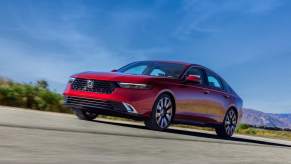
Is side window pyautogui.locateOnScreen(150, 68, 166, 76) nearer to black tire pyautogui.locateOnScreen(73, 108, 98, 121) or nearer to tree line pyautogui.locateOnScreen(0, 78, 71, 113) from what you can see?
black tire pyautogui.locateOnScreen(73, 108, 98, 121)

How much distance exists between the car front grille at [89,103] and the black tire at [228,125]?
11.4 ft

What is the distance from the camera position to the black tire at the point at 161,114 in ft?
36.0

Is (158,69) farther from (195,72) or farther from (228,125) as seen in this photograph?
(228,125)

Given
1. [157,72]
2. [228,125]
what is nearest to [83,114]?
[157,72]

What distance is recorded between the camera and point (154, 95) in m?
10.9

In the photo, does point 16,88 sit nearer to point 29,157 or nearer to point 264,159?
point 264,159

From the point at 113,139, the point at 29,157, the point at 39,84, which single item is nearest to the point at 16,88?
the point at 39,84

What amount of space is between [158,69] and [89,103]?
1808 millimetres

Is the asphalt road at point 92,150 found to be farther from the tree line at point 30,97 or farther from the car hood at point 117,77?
the tree line at point 30,97

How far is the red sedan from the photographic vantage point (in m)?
10.8

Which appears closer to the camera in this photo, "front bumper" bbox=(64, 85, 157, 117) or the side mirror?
"front bumper" bbox=(64, 85, 157, 117)

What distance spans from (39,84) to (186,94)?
24.1ft

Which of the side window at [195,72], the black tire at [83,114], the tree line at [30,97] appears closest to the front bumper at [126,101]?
the black tire at [83,114]

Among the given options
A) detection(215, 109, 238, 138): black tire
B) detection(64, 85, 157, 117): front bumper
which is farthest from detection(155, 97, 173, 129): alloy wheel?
detection(215, 109, 238, 138): black tire
